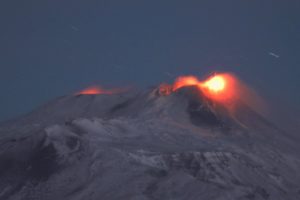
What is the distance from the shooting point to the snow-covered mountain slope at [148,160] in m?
16.4

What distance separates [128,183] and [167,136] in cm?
658

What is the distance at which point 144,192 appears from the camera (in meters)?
15.8

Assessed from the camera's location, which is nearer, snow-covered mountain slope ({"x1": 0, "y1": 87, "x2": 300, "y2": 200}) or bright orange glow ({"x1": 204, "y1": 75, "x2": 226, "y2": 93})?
snow-covered mountain slope ({"x1": 0, "y1": 87, "x2": 300, "y2": 200})

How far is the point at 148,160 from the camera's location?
60.1 feet

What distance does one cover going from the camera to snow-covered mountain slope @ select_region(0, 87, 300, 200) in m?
16.4

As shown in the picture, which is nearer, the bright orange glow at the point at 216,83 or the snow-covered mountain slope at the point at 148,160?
the snow-covered mountain slope at the point at 148,160

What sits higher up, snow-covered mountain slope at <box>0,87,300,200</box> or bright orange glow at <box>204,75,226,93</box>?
bright orange glow at <box>204,75,226,93</box>

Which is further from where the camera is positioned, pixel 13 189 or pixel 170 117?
pixel 170 117

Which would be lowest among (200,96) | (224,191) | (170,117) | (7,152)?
(224,191)

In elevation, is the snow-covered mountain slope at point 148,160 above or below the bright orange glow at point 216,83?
below

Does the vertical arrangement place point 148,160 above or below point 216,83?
below

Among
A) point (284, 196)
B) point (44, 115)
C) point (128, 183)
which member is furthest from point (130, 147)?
point (44, 115)

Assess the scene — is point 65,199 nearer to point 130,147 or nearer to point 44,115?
point 130,147

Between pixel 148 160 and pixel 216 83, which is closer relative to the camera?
pixel 148 160
